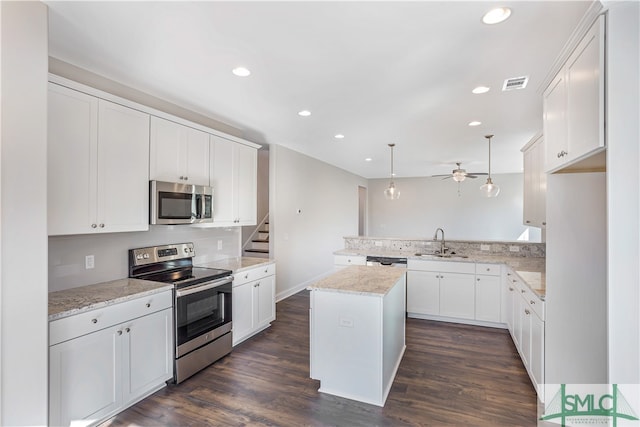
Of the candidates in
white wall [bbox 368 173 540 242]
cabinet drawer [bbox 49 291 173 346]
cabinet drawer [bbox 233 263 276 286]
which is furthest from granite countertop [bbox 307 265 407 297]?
white wall [bbox 368 173 540 242]

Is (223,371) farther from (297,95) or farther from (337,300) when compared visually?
(297,95)

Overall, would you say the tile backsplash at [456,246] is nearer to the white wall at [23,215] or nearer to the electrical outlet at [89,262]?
the electrical outlet at [89,262]

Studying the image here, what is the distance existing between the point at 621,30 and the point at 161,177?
3300 mm

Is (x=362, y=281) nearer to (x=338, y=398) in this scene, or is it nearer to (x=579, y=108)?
(x=338, y=398)

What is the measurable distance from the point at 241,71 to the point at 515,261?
4.00m

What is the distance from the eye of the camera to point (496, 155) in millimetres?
6152

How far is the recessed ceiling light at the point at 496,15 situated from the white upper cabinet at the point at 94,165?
276 centimetres

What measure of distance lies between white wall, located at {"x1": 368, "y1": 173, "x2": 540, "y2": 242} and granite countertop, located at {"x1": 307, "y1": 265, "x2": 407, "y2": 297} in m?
6.65

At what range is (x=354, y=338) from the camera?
251 cm

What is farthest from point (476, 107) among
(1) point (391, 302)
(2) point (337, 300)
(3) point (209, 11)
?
(3) point (209, 11)

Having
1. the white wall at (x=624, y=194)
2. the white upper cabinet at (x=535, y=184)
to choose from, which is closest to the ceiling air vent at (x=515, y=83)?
the white upper cabinet at (x=535, y=184)

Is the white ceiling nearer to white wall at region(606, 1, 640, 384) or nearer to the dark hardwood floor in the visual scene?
white wall at region(606, 1, 640, 384)

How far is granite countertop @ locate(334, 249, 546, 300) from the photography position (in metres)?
2.76

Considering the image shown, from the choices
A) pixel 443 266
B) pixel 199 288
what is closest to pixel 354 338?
pixel 199 288
